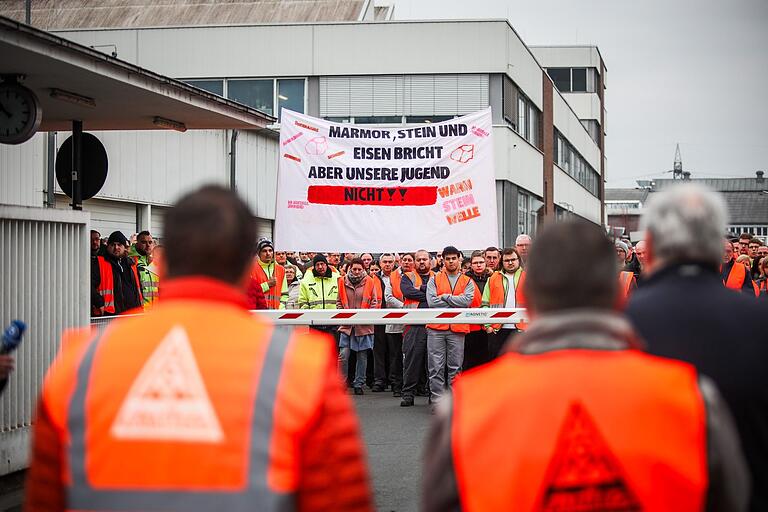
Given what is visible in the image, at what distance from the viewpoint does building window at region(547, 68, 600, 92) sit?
197 feet

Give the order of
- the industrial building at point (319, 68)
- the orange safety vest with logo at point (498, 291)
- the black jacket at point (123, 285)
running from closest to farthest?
1. the black jacket at point (123, 285)
2. the orange safety vest with logo at point (498, 291)
3. the industrial building at point (319, 68)

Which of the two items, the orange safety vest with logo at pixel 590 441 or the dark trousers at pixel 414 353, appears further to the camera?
the dark trousers at pixel 414 353

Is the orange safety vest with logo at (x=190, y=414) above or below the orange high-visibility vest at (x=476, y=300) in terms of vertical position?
above

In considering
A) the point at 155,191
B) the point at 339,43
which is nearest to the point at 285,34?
the point at 339,43

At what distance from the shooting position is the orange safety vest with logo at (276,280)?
43.3ft

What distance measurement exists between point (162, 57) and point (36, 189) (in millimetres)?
18345

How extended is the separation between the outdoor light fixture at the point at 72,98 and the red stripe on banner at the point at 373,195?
94.4 inches

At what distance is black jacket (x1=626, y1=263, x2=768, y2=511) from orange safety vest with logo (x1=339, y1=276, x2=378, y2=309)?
1190 centimetres

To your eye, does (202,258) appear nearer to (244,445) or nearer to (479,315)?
(244,445)

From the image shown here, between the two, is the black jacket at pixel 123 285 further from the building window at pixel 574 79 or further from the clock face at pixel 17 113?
the building window at pixel 574 79

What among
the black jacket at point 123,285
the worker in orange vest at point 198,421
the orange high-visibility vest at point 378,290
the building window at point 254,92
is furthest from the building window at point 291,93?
the worker in orange vest at point 198,421

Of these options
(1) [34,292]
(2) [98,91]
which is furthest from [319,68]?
(1) [34,292]

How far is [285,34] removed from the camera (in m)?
31.7

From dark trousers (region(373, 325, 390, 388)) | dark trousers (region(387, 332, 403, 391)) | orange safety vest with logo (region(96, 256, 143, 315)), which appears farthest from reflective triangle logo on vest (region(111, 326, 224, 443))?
dark trousers (region(373, 325, 390, 388))
